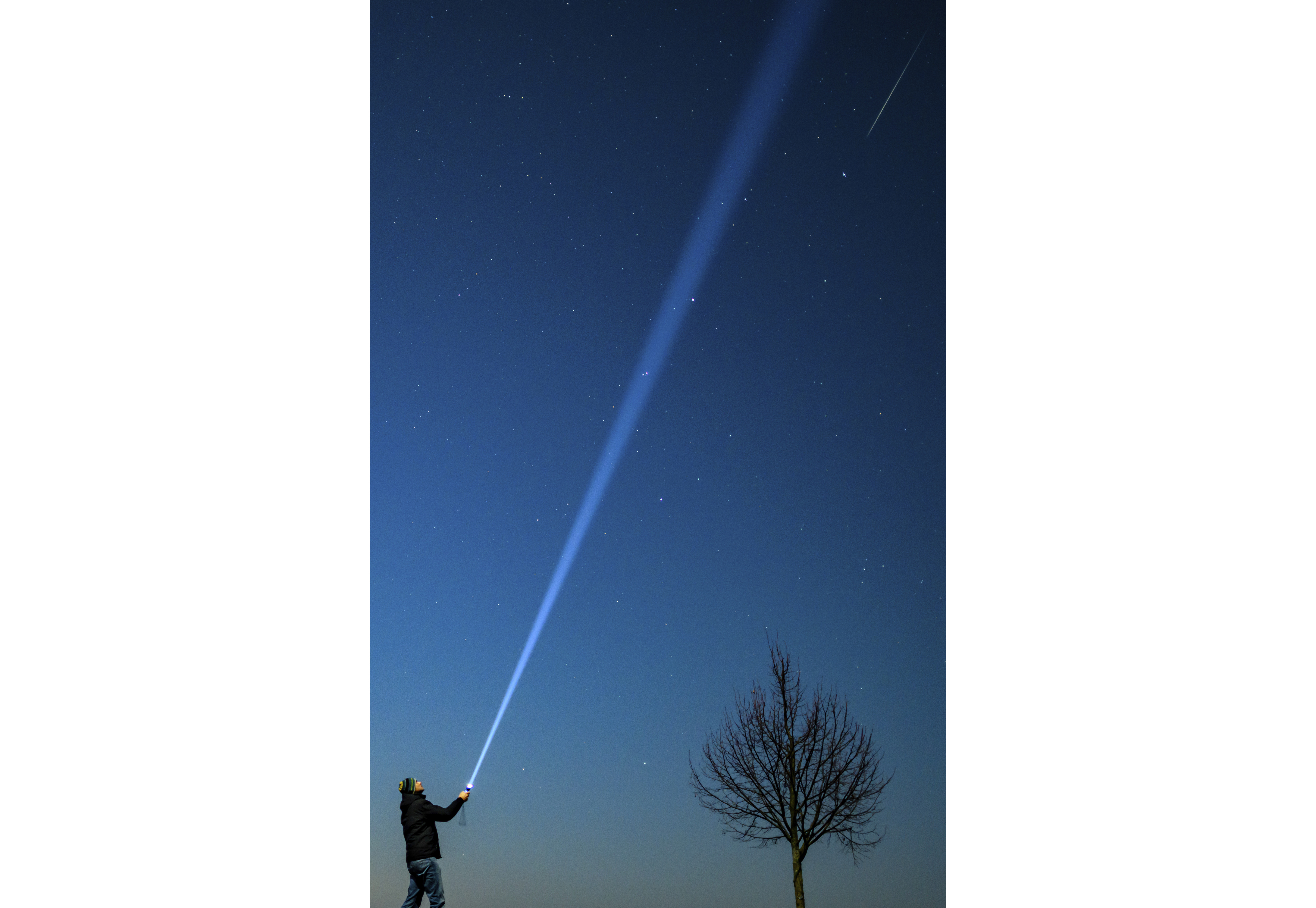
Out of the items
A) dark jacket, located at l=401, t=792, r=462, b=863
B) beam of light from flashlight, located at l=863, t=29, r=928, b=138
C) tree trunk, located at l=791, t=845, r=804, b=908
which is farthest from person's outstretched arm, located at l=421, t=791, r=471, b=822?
beam of light from flashlight, located at l=863, t=29, r=928, b=138

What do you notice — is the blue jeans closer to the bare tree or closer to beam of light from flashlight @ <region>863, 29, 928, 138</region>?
the bare tree

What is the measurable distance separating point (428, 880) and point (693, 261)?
14.1 feet

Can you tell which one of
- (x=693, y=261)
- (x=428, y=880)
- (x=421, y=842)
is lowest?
(x=428, y=880)

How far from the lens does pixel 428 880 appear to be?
20.2 ft

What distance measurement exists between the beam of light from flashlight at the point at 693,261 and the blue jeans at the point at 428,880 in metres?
0.77

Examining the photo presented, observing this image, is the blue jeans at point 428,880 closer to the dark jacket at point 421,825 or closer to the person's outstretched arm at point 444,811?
the dark jacket at point 421,825

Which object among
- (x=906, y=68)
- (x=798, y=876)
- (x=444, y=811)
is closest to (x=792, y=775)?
(x=798, y=876)

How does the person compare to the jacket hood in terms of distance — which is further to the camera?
the jacket hood

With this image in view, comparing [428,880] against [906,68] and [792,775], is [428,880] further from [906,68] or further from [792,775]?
[906,68]

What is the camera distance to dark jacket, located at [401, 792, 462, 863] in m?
6.16
